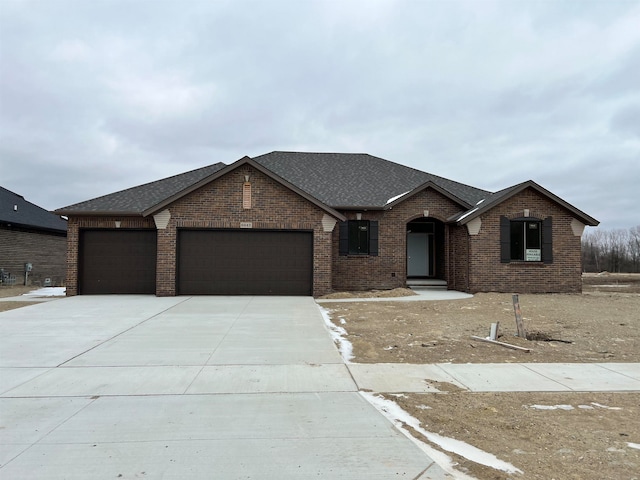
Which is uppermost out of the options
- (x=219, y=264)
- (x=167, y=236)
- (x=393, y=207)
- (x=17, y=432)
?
(x=393, y=207)

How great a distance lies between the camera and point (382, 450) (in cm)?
401

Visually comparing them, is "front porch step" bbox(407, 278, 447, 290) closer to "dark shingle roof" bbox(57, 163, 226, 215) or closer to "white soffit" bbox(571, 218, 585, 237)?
"white soffit" bbox(571, 218, 585, 237)

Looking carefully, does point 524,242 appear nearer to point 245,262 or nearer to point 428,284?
point 428,284

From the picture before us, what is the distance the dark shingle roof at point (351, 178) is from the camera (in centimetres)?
1995

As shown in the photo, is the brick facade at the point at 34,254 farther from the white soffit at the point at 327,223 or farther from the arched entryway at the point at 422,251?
the arched entryway at the point at 422,251

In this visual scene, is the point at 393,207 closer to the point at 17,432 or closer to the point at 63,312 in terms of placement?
the point at 63,312

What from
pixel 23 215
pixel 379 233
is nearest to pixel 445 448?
pixel 379 233

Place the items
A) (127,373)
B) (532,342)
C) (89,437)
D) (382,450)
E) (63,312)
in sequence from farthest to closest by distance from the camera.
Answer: (63,312) < (532,342) < (127,373) < (89,437) < (382,450)

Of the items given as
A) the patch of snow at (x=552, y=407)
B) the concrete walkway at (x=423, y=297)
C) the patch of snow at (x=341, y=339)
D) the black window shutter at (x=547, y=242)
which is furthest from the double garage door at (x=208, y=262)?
the patch of snow at (x=552, y=407)

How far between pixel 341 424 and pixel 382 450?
0.71 metres

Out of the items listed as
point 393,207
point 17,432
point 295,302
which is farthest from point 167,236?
point 17,432

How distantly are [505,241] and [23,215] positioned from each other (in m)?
27.4

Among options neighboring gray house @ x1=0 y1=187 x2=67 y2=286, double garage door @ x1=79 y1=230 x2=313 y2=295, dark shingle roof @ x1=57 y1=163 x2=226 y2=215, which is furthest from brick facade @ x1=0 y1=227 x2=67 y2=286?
double garage door @ x1=79 y1=230 x2=313 y2=295

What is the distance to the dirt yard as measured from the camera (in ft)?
12.7
